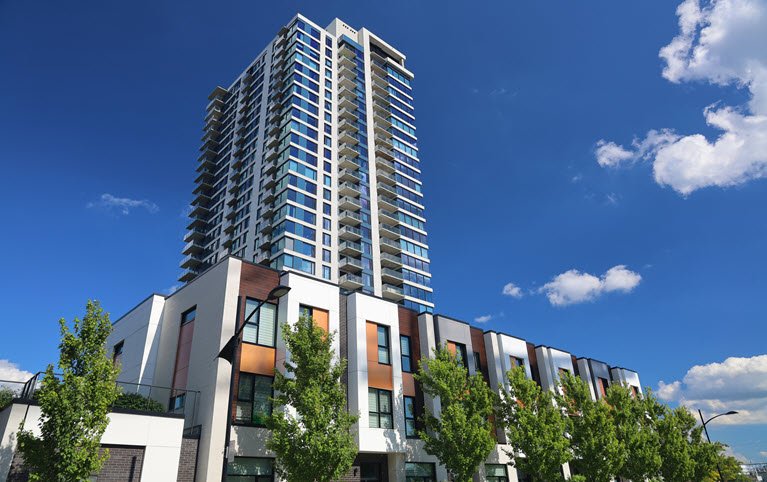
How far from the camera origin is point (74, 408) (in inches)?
579

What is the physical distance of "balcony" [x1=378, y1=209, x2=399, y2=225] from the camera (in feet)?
244

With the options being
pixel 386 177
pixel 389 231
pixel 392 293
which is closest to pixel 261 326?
pixel 392 293

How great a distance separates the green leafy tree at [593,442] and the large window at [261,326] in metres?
17.7

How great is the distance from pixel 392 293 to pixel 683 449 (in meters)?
40.4

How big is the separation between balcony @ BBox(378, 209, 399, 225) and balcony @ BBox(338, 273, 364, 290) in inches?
492

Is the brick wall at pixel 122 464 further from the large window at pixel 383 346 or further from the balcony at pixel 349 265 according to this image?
the balcony at pixel 349 265

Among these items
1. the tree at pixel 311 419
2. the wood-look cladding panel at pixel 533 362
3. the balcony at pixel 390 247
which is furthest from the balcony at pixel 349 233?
the tree at pixel 311 419

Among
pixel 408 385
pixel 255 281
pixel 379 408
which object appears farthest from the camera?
pixel 408 385

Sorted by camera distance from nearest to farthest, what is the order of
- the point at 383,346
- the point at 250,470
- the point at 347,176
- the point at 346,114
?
the point at 250,470 < the point at 383,346 < the point at 347,176 < the point at 346,114

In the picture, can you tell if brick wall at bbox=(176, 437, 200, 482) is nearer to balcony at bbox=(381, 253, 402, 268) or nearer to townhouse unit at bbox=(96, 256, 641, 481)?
townhouse unit at bbox=(96, 256, 641, 481)

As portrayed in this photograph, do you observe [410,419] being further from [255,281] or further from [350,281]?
[350,281]

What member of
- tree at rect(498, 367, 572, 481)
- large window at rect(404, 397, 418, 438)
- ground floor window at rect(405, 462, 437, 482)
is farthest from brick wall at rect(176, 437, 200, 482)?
tree at rect(498, 367, 572, 481)

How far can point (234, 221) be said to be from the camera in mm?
72812

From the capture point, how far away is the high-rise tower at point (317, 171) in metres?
64.9
